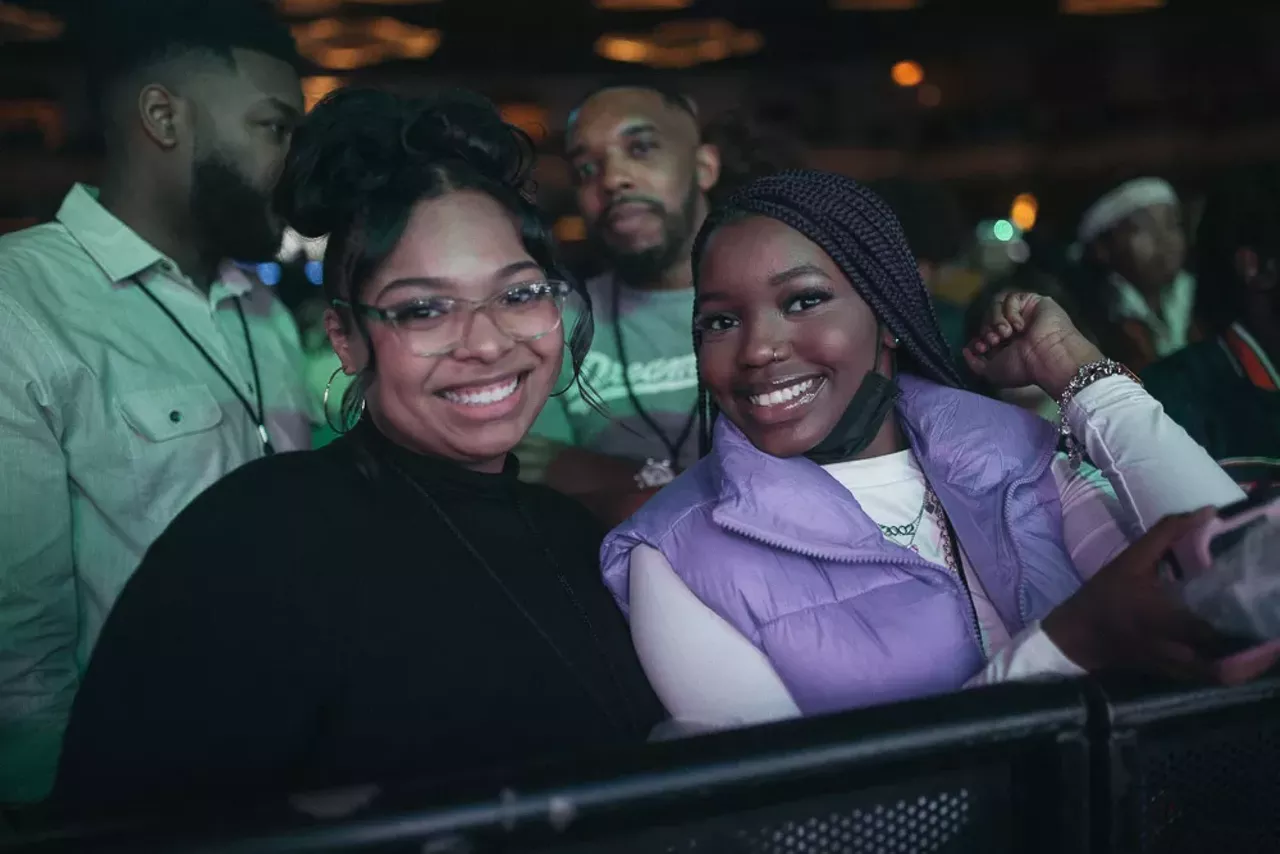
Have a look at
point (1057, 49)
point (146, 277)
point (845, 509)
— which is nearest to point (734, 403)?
point (845, 509)

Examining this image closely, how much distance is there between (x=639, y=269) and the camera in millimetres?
2605

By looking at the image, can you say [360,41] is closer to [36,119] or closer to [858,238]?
[36,119]

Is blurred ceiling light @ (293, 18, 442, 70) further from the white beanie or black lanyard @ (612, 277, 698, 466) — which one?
the white beanie

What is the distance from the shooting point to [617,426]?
7.93 feet

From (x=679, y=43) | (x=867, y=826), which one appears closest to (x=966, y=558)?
(x=867, y=826)

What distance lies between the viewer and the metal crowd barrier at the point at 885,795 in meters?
0.65

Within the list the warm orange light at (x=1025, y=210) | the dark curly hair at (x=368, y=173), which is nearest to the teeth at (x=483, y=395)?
the dark curly hair at (x=368, y=173)

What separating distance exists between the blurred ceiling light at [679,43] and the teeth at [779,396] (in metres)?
5.55

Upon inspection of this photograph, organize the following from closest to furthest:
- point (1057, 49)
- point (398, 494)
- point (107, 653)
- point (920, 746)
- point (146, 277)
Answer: point (920, 746), point (107, 653), point (398, 494), point (146, 277), point (1057, 49)

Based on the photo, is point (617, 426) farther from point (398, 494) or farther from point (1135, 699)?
point (1135, 699)

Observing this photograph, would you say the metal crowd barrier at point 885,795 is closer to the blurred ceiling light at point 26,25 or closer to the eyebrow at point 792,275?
the eyebrow at point 792,275

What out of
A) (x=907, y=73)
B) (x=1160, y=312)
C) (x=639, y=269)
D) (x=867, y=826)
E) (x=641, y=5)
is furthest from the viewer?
(x=907, y=73)

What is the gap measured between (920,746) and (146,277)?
66.9 inches

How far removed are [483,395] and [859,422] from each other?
503 mm
